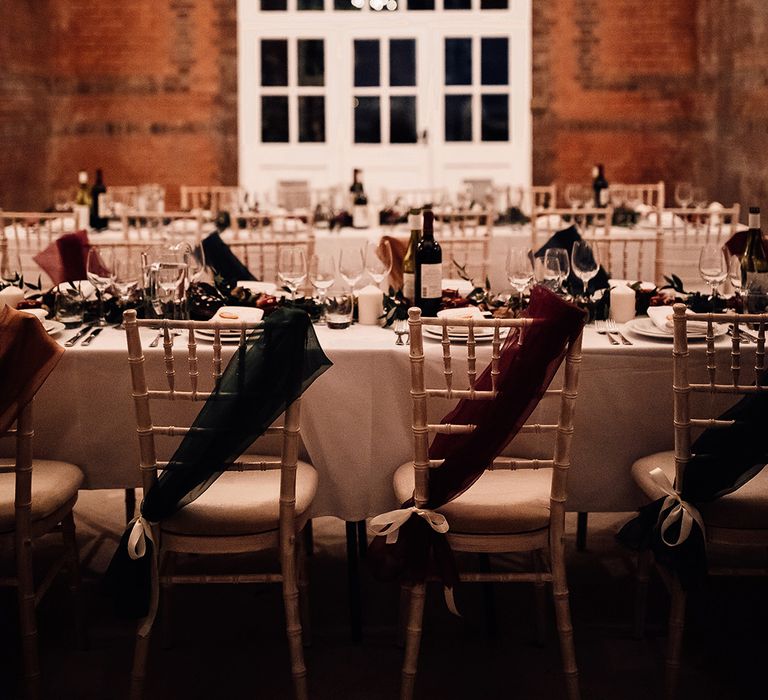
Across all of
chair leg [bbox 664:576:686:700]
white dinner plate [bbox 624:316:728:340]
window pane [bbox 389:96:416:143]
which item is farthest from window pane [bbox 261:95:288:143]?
chair leg [bbox 664:576:686:700]

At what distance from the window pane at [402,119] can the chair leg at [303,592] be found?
5.87 metres

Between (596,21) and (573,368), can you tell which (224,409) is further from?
(596,21)

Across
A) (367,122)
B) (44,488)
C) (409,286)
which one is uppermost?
(367,122)

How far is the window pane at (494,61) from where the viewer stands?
8383mm

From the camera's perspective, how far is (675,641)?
2686 millimetres

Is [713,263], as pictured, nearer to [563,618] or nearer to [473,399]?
[473,399]

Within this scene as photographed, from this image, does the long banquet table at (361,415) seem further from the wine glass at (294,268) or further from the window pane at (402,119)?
the window pane at (402,119)

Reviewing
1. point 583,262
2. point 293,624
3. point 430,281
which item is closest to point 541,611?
point 293,624

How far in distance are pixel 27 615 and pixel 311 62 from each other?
6.43 metres

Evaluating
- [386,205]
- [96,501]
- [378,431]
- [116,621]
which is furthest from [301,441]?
[386,205]

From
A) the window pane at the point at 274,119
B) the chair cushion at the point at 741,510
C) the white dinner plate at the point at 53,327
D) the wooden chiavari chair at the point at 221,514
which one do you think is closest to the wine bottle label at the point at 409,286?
the wooden chiavari chair at the point at 221,514

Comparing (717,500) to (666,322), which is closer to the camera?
(717,500)

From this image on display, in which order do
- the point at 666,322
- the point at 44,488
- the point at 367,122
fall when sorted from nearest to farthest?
the point at 44,488, the point at 666,322, the point at 367,122

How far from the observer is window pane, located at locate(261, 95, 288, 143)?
27.9 feet
